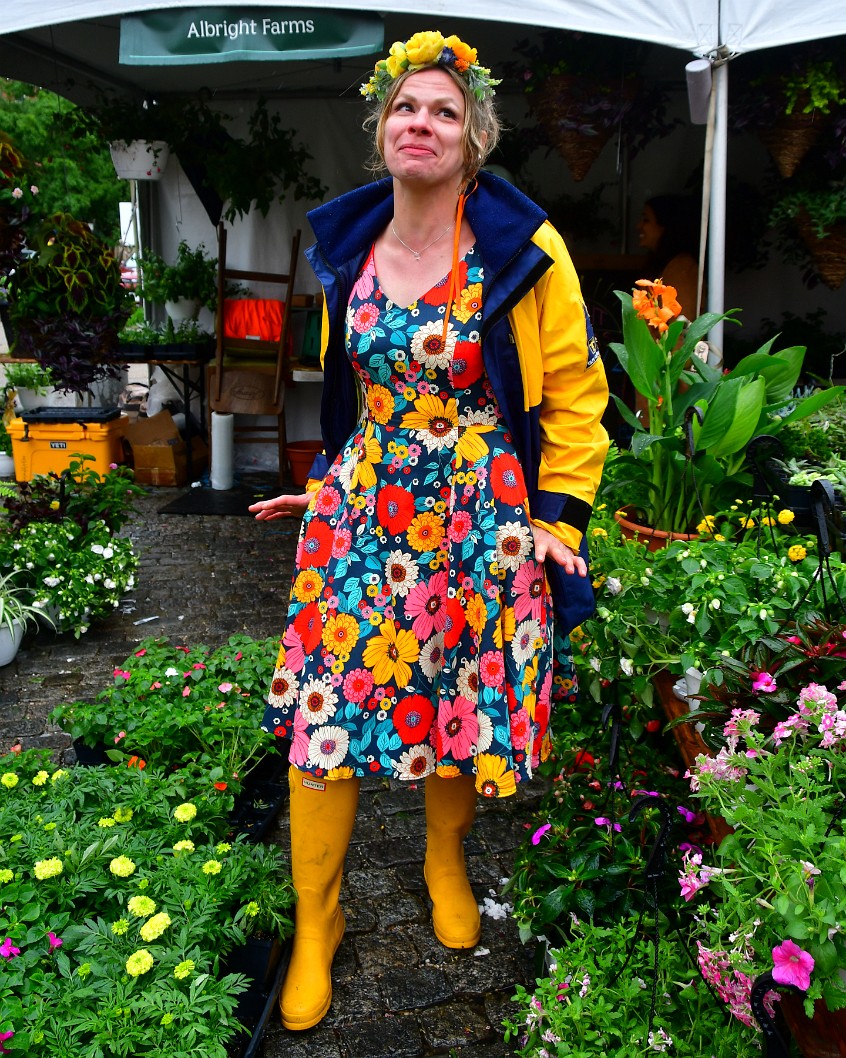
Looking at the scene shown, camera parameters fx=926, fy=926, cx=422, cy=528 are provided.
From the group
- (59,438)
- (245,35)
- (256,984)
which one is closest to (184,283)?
(59,438)

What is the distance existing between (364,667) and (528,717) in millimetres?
346

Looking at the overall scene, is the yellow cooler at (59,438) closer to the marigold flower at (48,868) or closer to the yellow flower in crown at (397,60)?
the marigold flower at (48,868)

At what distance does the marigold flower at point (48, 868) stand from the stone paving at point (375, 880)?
574 millimetres

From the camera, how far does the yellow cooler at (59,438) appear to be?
5980mm

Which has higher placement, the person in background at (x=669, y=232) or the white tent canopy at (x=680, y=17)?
the white tent canopy at (x=680, y=17)

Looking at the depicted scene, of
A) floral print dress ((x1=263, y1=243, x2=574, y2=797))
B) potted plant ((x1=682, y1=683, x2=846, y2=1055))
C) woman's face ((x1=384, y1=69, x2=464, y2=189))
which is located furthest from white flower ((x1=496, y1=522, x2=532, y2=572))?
woman's face ((x1=384, y1=69, x2=464, y2=189))

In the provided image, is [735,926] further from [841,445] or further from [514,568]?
[841,445]

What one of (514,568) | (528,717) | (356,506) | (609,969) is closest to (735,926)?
(609,969)

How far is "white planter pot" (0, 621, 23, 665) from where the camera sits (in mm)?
3729

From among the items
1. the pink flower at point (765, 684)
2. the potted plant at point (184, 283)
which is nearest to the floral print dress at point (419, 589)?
the pink flower at point (765, 684)

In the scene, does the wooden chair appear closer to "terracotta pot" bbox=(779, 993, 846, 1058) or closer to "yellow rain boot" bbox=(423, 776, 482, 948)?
"yellow rain boot" bbox=(423, 776, 482, 948)

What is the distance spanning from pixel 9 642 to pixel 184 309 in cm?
380

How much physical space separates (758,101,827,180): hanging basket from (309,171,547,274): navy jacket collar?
258 cm

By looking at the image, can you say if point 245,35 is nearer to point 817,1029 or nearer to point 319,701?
point 319,701
